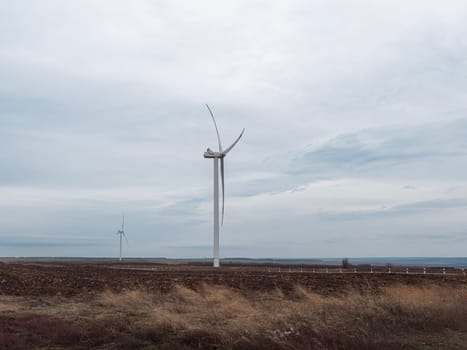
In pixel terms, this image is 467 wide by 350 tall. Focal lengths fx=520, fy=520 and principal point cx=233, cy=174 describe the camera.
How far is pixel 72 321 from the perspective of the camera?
720 inches

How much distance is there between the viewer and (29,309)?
22.6 metres

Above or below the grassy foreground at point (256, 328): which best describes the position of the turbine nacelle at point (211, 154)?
above

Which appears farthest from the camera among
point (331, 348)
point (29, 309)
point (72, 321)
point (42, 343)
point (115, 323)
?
point (29, 309)

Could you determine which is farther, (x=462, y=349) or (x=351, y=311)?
(x=351, y=311)

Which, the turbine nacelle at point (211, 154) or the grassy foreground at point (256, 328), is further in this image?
the turbine nacelle at point (211, 154)

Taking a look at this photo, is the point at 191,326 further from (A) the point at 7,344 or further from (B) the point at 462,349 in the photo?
(B) the point at 462,349

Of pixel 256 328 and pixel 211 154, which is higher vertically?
pixel 211 154

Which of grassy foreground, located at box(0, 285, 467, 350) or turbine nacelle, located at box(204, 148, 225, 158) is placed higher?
turbine nacelle, located at box(204, 148, 225, 158)

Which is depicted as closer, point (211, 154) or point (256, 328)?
point (256, 328)

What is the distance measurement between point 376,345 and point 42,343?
28.6 feet

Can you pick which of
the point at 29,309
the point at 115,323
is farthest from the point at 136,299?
the point at 115,323

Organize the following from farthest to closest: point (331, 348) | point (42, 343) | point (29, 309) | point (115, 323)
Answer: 1. point (29, 309)
2. point (115, 323)
3. point (42, 343)
4. point (331, 348)

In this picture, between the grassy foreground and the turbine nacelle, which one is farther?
the turbine nacelle

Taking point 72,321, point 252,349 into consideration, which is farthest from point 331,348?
point 72,321
